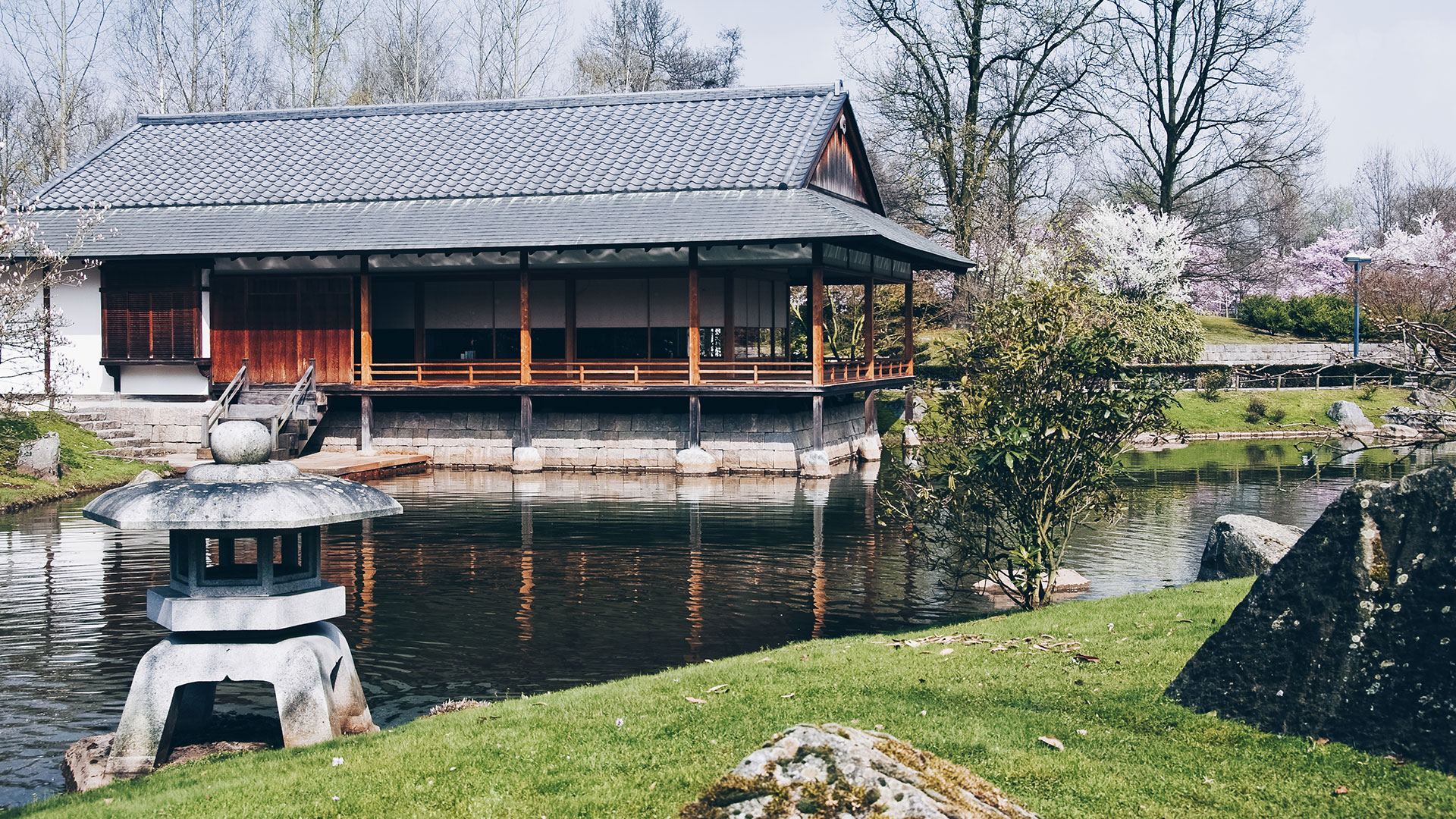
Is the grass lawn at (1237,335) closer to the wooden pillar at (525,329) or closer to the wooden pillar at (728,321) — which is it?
the wooden pillar at (728,321)

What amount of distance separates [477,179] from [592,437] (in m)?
8.20

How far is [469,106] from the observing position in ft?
123

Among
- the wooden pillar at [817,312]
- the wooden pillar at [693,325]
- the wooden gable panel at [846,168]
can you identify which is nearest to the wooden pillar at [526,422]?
the wooden pillar at [693,325]

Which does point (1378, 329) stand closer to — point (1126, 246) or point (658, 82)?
point (1126, 246)

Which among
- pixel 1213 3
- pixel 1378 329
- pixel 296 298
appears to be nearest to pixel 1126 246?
pixel 1213 3

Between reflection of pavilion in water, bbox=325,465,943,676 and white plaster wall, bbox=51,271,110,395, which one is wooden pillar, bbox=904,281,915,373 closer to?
reflection of pavilion in water, bbox=325,465,943,676

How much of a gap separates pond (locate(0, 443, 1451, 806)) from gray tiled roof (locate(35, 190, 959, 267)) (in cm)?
591

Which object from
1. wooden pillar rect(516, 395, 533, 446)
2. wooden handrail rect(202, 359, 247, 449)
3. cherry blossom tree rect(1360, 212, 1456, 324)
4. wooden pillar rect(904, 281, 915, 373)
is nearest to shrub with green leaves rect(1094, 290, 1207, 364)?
cherry blossom tree rect(1360, 212, 1456, 324)

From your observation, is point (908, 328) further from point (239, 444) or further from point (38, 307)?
point (239, 444)

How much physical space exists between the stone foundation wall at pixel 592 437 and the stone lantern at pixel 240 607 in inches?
767

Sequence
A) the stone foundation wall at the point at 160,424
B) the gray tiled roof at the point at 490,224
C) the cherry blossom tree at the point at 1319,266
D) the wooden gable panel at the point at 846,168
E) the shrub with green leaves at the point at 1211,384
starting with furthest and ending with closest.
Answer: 1. the cherry blossom tree at the point at 1319,266
2. the shrub with green leaves at the point at 1211,384
3. the wooden gable panel at the point at 846,168
4. the stone foundation wall at the point at 160,424
5. the gray tiled roof at the point at 490,224

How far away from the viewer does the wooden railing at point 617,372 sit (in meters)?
29.5

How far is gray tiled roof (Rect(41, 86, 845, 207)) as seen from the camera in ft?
106

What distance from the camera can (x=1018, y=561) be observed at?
14.0m
